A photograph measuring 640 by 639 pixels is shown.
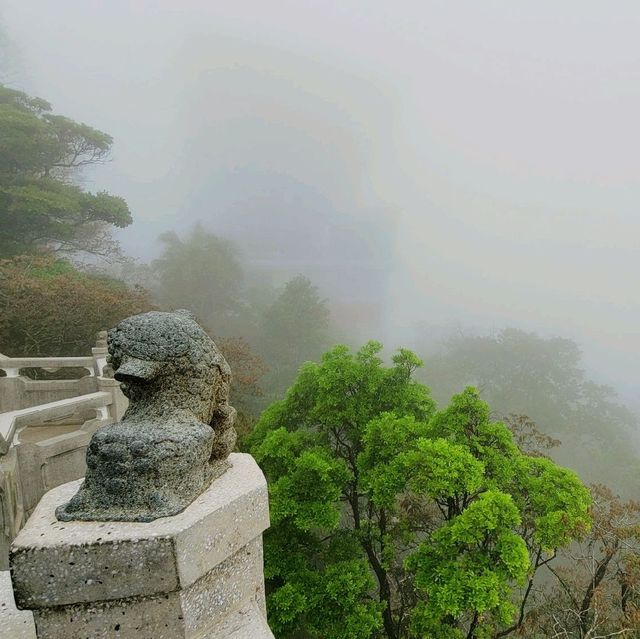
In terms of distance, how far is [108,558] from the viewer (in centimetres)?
192

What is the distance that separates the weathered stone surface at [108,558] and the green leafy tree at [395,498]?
436 centimetres

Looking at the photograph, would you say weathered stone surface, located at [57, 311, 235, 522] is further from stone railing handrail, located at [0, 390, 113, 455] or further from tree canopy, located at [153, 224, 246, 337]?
tree canopy, located at [153, 224, 246, 337]

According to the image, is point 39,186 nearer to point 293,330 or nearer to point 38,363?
point 38,363

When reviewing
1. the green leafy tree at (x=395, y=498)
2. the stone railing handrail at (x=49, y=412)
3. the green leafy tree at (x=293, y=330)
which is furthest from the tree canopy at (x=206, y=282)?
the green leafy tree at (x=395, y=498)

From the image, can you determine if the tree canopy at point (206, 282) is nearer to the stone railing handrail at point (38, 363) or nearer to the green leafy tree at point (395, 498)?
the stone railing handrail at point (38, 363)

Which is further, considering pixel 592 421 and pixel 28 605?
pixel 592 421

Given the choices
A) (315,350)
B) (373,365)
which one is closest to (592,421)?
(315,350)

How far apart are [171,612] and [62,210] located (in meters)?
17.9

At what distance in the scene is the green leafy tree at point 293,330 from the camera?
2814 centimetres

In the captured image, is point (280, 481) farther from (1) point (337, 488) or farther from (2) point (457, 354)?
(2) point (457, 354)

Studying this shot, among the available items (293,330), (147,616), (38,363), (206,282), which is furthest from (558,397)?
(147,616)

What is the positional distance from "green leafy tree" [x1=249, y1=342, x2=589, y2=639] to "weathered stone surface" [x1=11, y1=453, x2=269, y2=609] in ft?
14.3

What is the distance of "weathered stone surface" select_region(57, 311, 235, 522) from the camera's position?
2156mm

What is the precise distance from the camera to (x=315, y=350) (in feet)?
94.2
